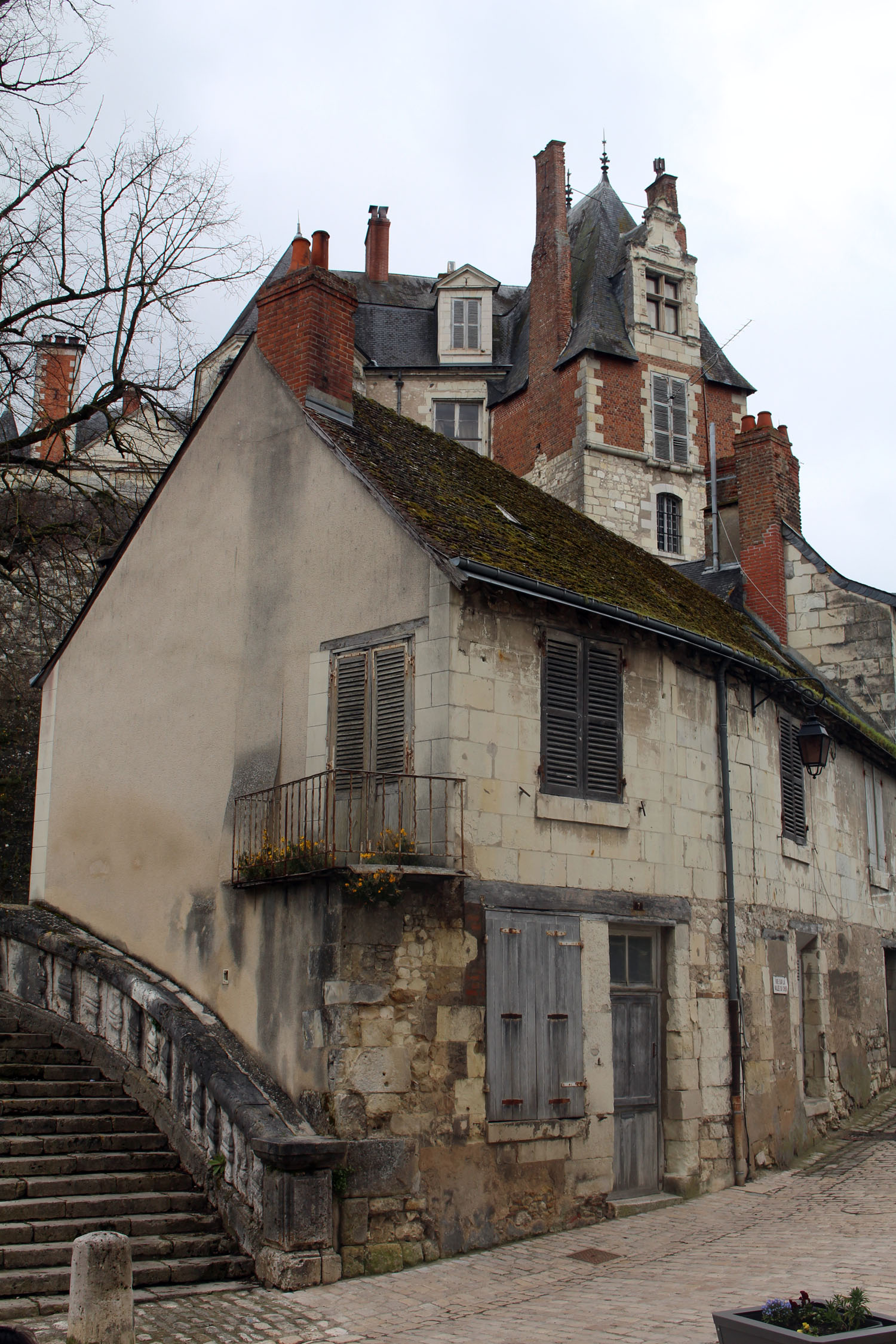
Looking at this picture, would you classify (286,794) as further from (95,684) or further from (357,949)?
(95,684)

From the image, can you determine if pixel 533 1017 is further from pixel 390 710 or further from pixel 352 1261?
pixel 390 710

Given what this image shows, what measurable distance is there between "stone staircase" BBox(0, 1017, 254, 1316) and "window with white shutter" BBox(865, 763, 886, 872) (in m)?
10.1

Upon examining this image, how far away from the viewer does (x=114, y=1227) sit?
793 centimetres

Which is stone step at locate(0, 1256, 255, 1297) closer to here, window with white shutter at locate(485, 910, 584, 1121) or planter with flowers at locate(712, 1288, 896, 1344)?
window with white shutter at locate(485, 910, 584, 1121)

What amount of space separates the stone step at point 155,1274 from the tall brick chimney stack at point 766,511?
11.8m

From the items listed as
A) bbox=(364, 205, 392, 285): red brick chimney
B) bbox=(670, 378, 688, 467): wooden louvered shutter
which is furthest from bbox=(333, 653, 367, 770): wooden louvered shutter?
bbox=(364, 205, 392, 285): red brick chimney

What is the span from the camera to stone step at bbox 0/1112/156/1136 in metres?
8.89

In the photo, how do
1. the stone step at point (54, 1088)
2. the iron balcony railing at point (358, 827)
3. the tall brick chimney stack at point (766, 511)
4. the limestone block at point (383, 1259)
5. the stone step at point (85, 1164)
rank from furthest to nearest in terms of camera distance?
the tall brick chimney stack at point (766, 511) < the stone step at point (54, 1088) < the iron balcony railing at point (358, 827) < the stone step at point (85, 1164) < the limestone block at point (383, 1259)

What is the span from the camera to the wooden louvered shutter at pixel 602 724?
10.0m

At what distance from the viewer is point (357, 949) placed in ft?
27.1

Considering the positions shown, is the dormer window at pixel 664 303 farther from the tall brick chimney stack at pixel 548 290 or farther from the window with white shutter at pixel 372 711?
the window with white shutter at pixel 372 711

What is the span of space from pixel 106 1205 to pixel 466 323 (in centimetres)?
2677

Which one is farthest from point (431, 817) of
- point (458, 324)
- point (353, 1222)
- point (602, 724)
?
point (458, 324)

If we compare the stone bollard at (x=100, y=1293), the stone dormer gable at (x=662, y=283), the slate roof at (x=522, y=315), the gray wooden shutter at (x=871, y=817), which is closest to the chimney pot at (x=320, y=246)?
the slate roof at (x=522, y=315)
